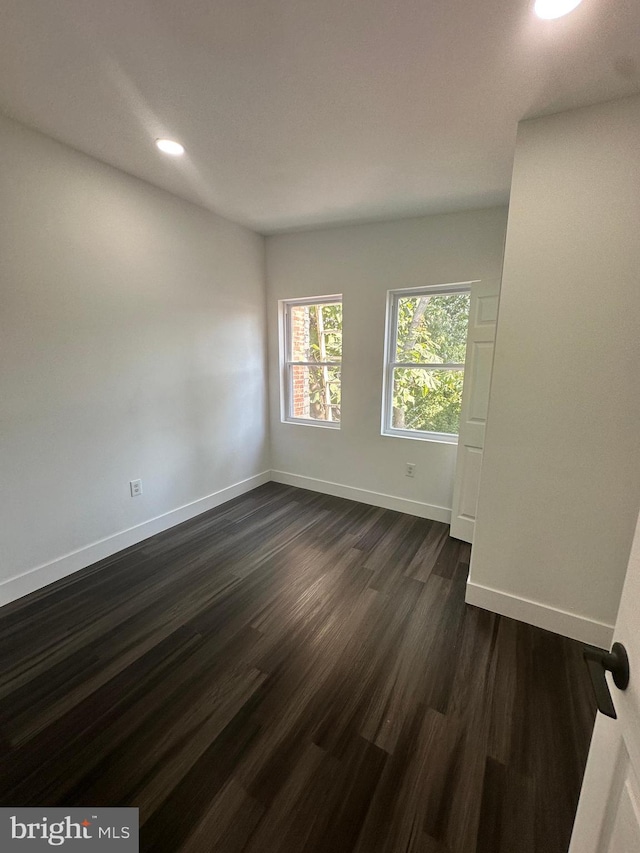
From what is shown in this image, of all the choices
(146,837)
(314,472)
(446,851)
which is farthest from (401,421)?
(146,837)

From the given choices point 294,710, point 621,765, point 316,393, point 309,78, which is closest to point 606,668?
point 621,765

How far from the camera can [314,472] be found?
391 cm

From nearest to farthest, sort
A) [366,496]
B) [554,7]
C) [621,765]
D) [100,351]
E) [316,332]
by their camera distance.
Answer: [621,765] < [554,7] < [100,351] < [366,496] < [316,332]

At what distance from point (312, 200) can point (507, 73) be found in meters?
1.54

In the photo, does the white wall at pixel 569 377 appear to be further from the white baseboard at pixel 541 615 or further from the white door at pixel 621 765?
the white door at pixel 621 765

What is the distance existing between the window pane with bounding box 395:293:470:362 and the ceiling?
3.19 feet

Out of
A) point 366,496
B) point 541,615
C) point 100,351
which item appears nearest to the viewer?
point 541,615

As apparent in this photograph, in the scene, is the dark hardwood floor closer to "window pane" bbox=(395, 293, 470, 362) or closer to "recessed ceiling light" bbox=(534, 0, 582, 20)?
"window pane" bbox=(395, 293, 470, 362)

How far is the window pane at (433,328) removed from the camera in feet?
10.0

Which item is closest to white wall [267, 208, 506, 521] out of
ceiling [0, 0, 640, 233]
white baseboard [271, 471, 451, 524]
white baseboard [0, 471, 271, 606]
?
white baseboard [271, 471, 451, 524]

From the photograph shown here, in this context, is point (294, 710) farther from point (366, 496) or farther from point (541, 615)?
point (366, 496)

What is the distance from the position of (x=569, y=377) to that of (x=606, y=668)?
1.49m

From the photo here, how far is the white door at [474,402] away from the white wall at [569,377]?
681 millimetres

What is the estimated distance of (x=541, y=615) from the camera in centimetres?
197
